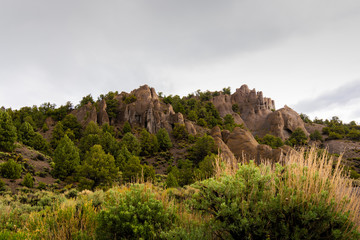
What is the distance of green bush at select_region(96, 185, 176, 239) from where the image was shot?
6041 mm

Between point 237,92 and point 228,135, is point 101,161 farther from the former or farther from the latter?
point 237,92

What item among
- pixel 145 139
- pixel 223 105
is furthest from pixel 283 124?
pixel 145 139

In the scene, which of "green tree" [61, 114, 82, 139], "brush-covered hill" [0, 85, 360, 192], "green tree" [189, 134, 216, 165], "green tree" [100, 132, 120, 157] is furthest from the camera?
"green tree" [61, 114, 82, 139]

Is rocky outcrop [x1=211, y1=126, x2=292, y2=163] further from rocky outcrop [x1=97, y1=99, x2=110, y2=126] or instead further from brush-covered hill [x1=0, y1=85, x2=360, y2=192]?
rocky outcrop [x1=97, y1=99, x2=110, y2=126]

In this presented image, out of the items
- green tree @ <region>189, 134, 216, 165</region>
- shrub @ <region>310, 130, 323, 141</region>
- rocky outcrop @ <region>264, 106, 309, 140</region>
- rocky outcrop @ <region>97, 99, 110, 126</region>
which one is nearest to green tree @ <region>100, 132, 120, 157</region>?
green tree @ <region>189, 134, 216, 165</region>

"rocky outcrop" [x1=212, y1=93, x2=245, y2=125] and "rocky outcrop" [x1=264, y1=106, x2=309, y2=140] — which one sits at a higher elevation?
"rocky outcrop" [x1=212, y1=93, x2=245, y2=125]

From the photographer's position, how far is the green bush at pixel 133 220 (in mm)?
6041

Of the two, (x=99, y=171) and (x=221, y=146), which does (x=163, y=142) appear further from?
(x=99, y=171)

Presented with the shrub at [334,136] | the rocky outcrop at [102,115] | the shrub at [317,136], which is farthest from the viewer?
the rocky outcrop at [102,115]

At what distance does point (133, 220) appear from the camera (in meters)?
6.14

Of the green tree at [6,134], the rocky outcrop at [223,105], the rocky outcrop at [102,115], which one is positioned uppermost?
the rocky outcrop at [223,105]

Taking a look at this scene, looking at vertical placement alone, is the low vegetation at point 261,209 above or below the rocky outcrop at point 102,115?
below

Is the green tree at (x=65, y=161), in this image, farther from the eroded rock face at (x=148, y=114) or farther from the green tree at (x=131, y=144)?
the eroded rock face at (x=148, y=114)

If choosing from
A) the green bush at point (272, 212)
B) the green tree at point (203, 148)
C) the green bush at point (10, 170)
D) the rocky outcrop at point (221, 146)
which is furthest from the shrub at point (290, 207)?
the green tree at point (203, 148)
